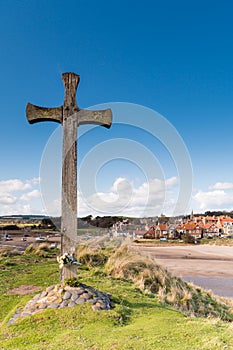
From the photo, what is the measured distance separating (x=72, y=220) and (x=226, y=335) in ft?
10.3

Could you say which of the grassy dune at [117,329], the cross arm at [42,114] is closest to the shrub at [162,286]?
the grassy dune at [117,329]

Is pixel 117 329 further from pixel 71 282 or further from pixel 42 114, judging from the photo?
pixel 42 114

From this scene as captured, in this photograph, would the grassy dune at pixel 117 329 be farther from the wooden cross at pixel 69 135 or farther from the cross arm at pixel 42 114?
the cross arm at pixel 42 114

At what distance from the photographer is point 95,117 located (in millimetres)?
6418

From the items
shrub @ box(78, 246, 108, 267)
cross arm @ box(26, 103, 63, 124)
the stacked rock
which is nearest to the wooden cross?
cross arm @ box(26, 103, 63, 124)

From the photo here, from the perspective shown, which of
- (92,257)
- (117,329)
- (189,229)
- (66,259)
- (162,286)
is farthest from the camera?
(189,229)

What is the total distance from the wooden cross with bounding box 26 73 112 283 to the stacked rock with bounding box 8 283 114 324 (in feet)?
1.12

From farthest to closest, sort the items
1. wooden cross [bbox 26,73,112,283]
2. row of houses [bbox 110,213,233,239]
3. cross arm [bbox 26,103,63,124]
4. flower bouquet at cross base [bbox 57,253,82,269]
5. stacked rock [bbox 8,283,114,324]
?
row of houses [bbox 110,213,233,239]
cross arm [bbox 26,103,63,124]
wooden cross [bbox 26,73,112,283]
flower bouquet at cross base [bbox 57,253,82,269]
stacked rock [bbox 8,283,114,324]

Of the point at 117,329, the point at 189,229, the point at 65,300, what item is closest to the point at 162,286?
the point at 65,300

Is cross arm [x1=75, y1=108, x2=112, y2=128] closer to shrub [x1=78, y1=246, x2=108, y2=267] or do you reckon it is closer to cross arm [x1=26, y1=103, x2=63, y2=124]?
cross arm [x1=26, y1=103, x2=63, y2=124]

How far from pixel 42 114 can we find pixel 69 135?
742mm

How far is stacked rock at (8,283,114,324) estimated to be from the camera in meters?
5.14

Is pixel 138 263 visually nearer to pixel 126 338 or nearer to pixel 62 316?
pixel 62 316

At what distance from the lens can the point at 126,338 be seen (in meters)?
3.82
